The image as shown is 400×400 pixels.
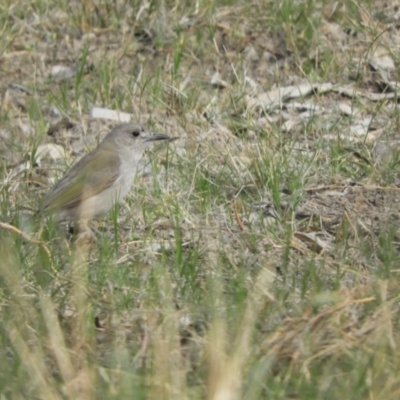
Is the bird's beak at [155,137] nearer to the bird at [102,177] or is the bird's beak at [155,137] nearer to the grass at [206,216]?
the bird at [102,177]

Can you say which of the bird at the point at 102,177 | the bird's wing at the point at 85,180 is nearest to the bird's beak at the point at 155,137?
the bird at the point at 102,177

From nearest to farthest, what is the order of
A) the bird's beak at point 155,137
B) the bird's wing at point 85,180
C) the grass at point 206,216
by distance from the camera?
the grass at point 206,216 < the bird's wing at point 85,180 < the bird's beak at point 155,137

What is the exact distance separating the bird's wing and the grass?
0.70 feet

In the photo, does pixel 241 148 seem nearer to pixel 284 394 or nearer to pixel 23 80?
pixel 23 80

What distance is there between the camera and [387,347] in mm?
4730

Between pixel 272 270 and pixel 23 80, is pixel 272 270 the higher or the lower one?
the higher one

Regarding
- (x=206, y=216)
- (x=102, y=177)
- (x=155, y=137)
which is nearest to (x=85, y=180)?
(x=102, y=177)

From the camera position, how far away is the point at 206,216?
7.10 meters

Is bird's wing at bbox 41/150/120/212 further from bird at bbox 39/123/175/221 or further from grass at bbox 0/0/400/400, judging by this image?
grass at bbox 0/0/400/400

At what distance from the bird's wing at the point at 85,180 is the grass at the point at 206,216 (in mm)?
214

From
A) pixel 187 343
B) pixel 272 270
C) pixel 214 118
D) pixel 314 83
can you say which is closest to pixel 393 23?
pixel 314 83

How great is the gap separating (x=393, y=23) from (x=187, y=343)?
5.22 meters

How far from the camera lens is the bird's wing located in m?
7.62

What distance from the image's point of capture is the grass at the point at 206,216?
475 centimetres
